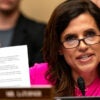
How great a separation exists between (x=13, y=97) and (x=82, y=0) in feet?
2.82

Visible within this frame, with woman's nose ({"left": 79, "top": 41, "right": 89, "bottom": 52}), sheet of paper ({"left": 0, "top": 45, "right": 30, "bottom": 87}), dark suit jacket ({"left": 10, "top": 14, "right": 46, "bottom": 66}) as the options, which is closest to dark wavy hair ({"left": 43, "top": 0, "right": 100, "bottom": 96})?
woman's nose ({"left": 79, "top": 41, "right": 89, "bottom": 52})

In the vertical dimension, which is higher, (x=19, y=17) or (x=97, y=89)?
(x=19, y=17)

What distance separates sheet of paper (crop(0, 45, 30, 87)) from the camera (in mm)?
1356

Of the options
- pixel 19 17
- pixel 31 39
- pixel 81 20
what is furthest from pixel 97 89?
pixel 19 17

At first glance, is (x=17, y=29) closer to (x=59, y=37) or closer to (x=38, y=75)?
(x=38, y=75)

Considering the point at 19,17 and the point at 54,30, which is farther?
the point at 19,17

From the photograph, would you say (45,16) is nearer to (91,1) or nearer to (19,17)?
(19,17)

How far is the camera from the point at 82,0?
1711 mm

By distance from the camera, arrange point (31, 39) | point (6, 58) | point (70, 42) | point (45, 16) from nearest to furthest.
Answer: point (6, 58)
point (70, 42)
point (31, 39)
point (45, 16)

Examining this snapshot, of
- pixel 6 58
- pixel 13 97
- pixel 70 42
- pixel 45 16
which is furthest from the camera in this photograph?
pixel 45 16

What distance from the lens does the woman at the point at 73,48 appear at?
1591 millimetres

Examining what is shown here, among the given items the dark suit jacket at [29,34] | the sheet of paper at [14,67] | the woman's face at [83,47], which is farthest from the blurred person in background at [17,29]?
the sheet of paper at [14,67]

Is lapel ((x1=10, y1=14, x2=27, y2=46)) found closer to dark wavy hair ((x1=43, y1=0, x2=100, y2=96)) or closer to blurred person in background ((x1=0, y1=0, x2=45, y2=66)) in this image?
blurred person in background ((x1=0, y1=0, x2=45, y2=66))

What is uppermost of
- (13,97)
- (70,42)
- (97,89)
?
(70,42)
